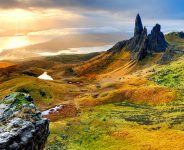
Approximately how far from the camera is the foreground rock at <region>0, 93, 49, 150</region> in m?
27.3

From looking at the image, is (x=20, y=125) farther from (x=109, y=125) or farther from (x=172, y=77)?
(x=172, y=77)

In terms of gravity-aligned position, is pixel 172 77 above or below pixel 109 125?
above

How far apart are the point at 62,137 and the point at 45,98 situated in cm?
6626

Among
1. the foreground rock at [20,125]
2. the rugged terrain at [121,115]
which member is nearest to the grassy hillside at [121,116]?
the rugged terrain at [121,115]

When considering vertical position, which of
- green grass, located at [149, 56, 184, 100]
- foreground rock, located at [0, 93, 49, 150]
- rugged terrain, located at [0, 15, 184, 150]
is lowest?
rugged terrain, located at [0, 15, 184, 150]

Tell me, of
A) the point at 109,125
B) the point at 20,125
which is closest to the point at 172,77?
the point at 109,125

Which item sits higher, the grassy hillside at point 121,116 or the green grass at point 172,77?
the green grass at point 172,77

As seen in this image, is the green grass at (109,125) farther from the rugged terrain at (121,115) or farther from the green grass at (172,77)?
the green grass at (172,77)

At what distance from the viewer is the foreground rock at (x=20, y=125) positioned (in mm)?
27281

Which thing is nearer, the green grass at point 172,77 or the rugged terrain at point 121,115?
the rugged terrain at point 121,115

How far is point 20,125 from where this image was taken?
29.0 metres

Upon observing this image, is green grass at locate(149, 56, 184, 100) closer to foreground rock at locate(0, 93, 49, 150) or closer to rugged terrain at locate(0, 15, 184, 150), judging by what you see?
rugged terrain at locate(0, 15, 184, 150)

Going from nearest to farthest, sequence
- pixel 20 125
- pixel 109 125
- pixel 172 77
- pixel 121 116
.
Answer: pixel 20 125 < pixel 109 125 < pixel 121 116 < pixel 172 77

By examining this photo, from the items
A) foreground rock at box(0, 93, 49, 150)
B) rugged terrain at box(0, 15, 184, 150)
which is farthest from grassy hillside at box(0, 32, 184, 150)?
foreground rock at box(0, 93, 49, 150)
